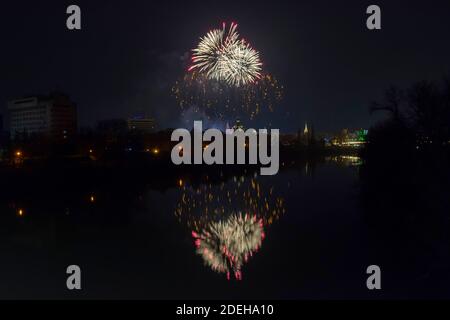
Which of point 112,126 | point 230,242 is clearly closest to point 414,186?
point 230,242

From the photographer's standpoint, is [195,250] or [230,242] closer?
[195,250]

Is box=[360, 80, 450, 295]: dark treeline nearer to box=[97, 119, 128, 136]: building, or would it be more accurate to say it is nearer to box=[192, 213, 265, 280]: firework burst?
box=[192, 213, 265, 280]: firework burst

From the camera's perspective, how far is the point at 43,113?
9494 centimetres

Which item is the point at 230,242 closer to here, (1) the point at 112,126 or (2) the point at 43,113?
(1) the point at 112,126

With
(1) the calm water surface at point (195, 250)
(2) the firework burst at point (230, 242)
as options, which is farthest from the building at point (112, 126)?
(2) the firework burst at point (230, 242)

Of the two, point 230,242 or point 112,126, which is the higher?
point 112,126

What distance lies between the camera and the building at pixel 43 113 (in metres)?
92.8

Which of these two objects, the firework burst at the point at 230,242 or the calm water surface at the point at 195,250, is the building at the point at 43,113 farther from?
the firework burst at the point at 230,242

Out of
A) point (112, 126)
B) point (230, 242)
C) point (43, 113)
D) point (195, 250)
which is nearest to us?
point (195, 250)

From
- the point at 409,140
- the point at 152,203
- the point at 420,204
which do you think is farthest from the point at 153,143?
the point at 420,204

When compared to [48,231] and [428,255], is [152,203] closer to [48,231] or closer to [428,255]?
[48,231]

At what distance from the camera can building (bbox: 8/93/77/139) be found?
92.8 m

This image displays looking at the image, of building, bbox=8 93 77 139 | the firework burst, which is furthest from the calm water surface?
building, bbox=8 93 77 139
